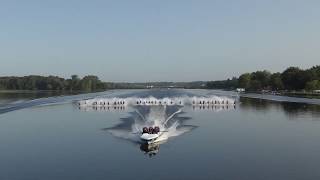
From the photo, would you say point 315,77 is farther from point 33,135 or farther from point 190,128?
point 33,135

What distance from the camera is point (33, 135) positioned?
57.9 metres

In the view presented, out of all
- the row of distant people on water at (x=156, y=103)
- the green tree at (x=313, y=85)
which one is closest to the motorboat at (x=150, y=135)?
the row of distant people on water at (x=156, y=103)

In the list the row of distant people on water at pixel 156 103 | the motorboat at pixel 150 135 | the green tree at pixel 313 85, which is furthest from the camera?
the green tree at pixel 313 85

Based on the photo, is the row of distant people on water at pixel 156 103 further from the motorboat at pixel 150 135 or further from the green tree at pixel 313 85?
the green tree at pixel 313 85

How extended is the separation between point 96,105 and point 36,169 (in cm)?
7883

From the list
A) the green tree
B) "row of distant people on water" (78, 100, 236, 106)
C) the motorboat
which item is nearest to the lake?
the motorboat

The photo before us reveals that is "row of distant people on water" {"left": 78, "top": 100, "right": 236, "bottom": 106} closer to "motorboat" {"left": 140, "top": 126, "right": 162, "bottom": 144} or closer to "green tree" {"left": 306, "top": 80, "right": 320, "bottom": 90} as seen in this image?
"motorboat" {"left": 140, "top": 126, "right": 162, "bottom": 144}

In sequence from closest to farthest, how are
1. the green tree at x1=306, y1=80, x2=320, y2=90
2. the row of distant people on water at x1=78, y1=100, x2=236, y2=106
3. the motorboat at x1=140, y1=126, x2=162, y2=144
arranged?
1. the motorboat at x1=140, y1=126, x2=162, y2=144
2. the row of distant people on water at x1=78, y1=100, x2=236, y2=106
3. the green tree at x1=306, y1=80, x2=320, y2=90

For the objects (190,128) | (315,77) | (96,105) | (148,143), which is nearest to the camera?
(148,143)

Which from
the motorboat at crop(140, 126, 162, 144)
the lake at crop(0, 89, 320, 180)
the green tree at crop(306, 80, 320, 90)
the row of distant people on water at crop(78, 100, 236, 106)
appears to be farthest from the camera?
the green tree at crop(306, 80, 320, 90)

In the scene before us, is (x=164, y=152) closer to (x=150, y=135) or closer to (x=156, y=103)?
(x=150, y=135)

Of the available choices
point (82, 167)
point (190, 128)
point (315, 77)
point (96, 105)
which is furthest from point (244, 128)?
point (315, 77)

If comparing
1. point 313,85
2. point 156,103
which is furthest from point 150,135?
point 313,85

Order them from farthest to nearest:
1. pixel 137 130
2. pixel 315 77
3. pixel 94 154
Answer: pixel 315 77 → pixel 137 130 → pixel 94 154
